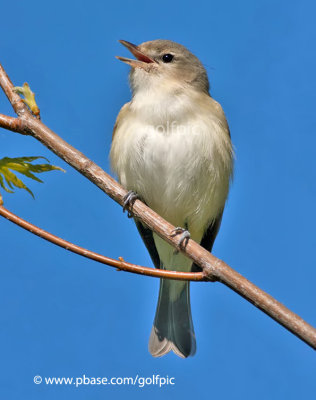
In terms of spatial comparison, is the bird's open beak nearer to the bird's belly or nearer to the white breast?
the white breast

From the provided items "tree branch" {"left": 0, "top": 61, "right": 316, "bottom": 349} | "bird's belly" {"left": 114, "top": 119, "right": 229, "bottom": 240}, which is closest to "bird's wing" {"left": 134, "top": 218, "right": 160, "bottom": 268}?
"bird's belly" {"left": 114, "top": 119, "right": 229, "bottom": 240}

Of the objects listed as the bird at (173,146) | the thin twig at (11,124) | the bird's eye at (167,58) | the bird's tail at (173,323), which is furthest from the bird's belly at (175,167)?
the thin twig at (11,124)

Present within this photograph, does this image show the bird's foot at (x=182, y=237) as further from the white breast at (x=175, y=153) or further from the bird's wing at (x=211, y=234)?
the bird's wing at (x=211, y=234)

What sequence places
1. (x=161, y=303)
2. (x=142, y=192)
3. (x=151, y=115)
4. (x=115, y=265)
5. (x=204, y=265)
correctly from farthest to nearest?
(x=161, y=303) < (x=142, y=192) < (x=151, y=115) < (x=204, y=265) < (x=115, y=265)

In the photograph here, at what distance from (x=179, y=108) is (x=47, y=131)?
1809 millimetres

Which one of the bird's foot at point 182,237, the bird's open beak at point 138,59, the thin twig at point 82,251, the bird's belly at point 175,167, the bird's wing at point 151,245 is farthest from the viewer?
the bird's wing at point 151,245

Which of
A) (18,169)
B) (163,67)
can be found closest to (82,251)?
(18,169)

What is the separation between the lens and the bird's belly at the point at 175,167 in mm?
4090

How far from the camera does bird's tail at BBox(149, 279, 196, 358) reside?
4.47 m

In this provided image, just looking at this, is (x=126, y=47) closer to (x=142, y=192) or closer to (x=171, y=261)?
(x=142, y=192)

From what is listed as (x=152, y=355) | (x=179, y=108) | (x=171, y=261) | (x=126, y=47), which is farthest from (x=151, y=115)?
(x=152, y=355)

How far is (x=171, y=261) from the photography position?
5109 millimetres

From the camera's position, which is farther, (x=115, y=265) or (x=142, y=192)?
(x=142, y=192)

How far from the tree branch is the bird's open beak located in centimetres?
171
